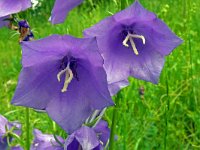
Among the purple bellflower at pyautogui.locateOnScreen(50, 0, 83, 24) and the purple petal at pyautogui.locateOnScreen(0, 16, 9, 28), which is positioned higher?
the purple bellflower at pyautogui.locateOnScreen(50, 0, 83, 24)

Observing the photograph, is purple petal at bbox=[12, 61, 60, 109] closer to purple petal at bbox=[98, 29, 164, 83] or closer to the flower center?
the flower center

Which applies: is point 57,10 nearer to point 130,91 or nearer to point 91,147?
point 91,147

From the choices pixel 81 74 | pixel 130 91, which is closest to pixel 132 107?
pixel 130 91

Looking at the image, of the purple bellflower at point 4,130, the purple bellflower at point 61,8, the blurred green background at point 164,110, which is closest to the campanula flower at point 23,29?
the purple bellflower at point 4,130

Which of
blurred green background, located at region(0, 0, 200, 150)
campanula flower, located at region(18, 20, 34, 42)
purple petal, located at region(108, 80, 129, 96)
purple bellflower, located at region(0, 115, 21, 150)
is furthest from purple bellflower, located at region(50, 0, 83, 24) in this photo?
blurred green background, located at region(0, 0, 200, 150)

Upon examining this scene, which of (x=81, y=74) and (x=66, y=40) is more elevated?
(x=66, y=40)

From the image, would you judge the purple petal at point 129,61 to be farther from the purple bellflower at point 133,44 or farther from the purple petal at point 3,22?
the purple petal at point 3,22
